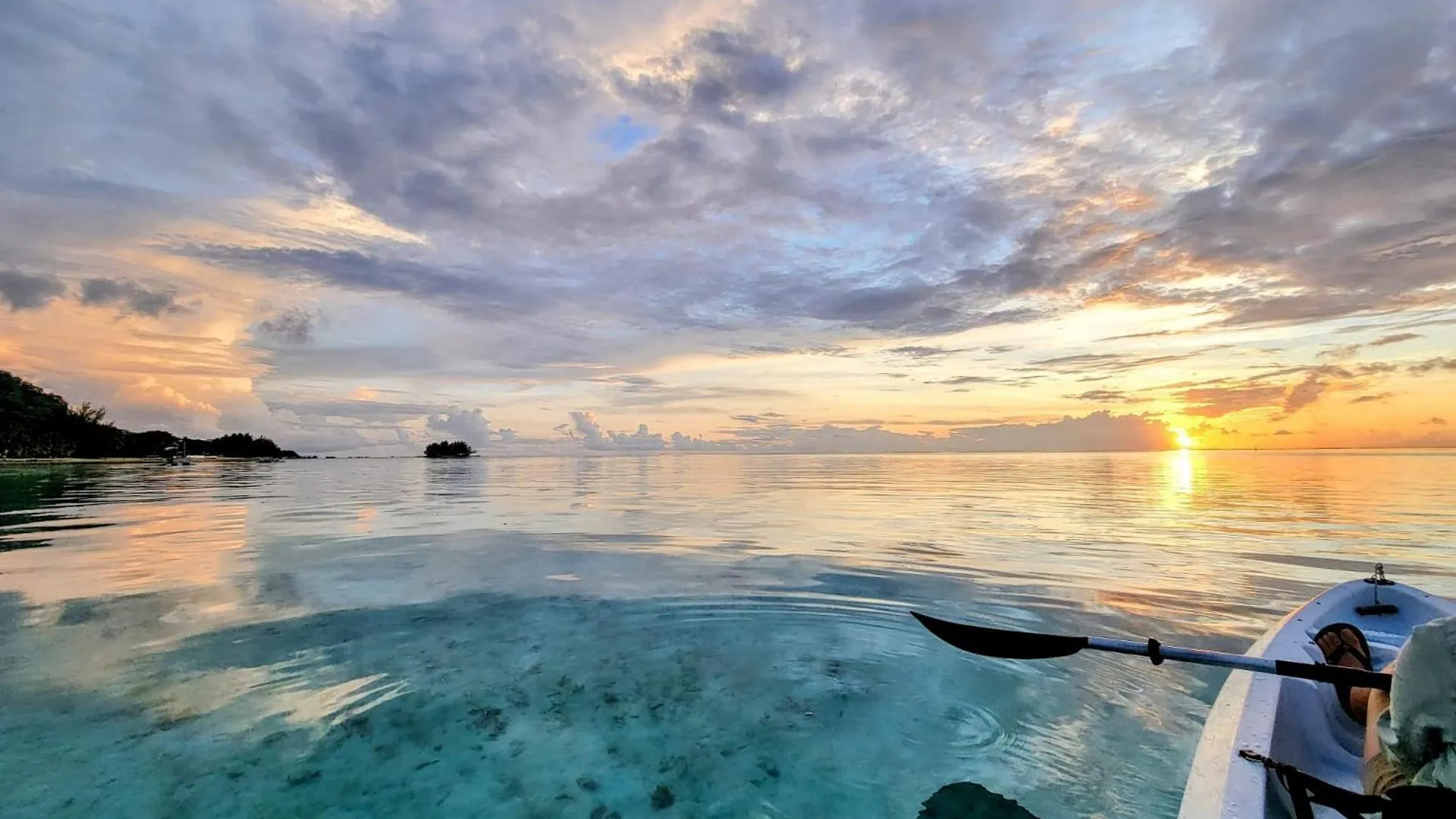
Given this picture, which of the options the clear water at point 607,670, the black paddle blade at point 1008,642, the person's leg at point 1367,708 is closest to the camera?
the person's leg at point 1367,708

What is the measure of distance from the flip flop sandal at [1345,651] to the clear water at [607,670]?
1260 millimetres

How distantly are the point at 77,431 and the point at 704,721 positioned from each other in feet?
459

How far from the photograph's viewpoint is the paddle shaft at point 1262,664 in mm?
4148

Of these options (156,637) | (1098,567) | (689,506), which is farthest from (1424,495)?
(156,637)

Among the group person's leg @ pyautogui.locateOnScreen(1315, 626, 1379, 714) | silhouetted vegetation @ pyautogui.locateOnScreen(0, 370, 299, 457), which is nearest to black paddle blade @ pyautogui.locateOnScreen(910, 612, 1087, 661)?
person's leg @ pyautogui.locateOnScreen(1315, 626, 1379, 714)

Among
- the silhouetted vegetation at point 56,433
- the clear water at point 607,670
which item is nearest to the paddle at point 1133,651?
the clear water at point 607,670

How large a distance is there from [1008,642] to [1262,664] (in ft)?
6.37

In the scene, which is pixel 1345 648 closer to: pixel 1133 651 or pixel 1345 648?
pixel 1345 648

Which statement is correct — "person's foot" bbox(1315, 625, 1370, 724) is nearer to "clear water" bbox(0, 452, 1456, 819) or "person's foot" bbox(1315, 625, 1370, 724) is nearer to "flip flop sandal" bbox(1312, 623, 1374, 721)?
"flip flop sandal" bbox(1312, 623, 1374, 721)

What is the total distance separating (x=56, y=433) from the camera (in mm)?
94250

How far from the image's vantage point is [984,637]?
6242 millimetres

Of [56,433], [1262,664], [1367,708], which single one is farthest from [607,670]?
[56,433]

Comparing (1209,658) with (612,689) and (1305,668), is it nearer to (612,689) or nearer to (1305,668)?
(1305,668)

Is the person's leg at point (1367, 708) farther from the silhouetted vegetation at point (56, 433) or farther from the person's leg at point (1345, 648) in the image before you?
the silhouetted vegetation at point (56, 433)
